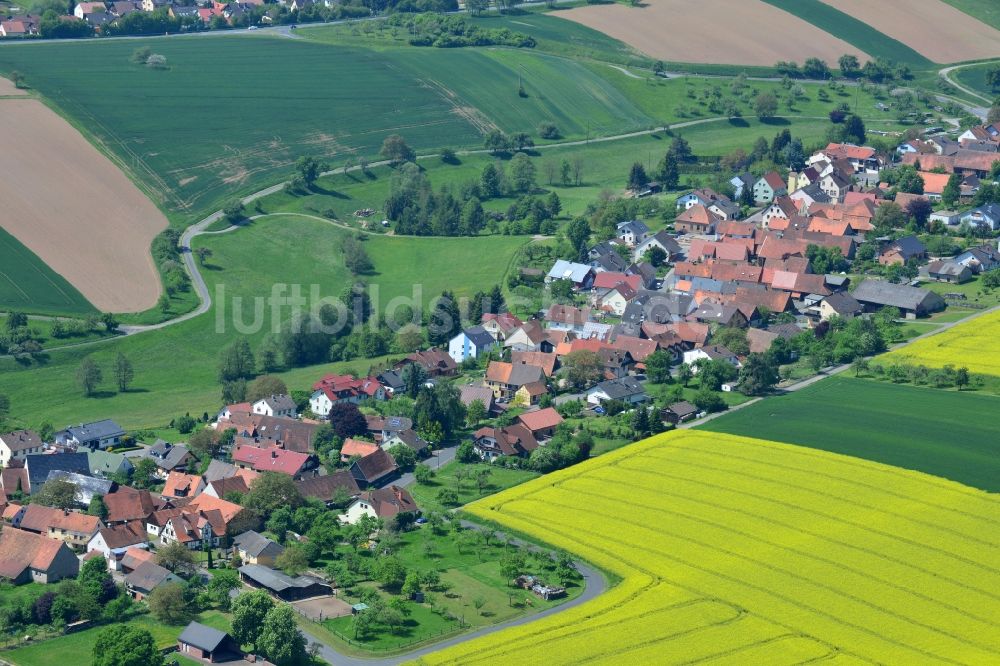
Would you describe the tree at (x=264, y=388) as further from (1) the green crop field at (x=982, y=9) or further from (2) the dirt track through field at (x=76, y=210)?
(1) the green crop field at (x=982, y=9)

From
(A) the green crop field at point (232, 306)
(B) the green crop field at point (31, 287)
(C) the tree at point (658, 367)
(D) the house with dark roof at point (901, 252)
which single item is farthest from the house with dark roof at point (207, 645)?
(D) the house with dark roof at point (901, 252)

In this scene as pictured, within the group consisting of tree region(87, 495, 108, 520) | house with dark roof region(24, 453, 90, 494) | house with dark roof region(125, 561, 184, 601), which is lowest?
house with dark roof region(24, 453, 90, 494)

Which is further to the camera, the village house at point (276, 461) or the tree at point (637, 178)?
the tree at point (637, 178)

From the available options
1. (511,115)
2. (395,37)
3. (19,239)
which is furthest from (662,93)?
(19,239)

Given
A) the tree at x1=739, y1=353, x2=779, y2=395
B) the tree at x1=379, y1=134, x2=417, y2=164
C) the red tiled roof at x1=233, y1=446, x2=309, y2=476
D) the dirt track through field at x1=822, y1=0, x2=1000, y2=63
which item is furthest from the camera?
the dirt track through field at x1=822, y1=0, x2=1000, y2=63

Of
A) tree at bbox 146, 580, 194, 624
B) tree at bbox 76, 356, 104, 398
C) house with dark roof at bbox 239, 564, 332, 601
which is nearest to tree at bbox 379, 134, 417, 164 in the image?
tree at bbox 76, 356, 104, 398

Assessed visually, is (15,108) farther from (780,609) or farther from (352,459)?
(780,609)

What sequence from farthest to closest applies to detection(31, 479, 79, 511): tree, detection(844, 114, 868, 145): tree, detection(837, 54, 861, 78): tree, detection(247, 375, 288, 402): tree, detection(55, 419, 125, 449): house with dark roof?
detection(837, 54, 861, 78): tree < detection(844, 114, 868, 145): tree < detection(247, 375, 288, 402): tree < detection(55, 419, 125, 449): house with dark roof < detection(31, 479, 79, 511): tree

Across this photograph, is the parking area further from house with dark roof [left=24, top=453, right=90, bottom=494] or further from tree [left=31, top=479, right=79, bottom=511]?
house with dark roof [left=24, top=453, right=90, bottom=494]
